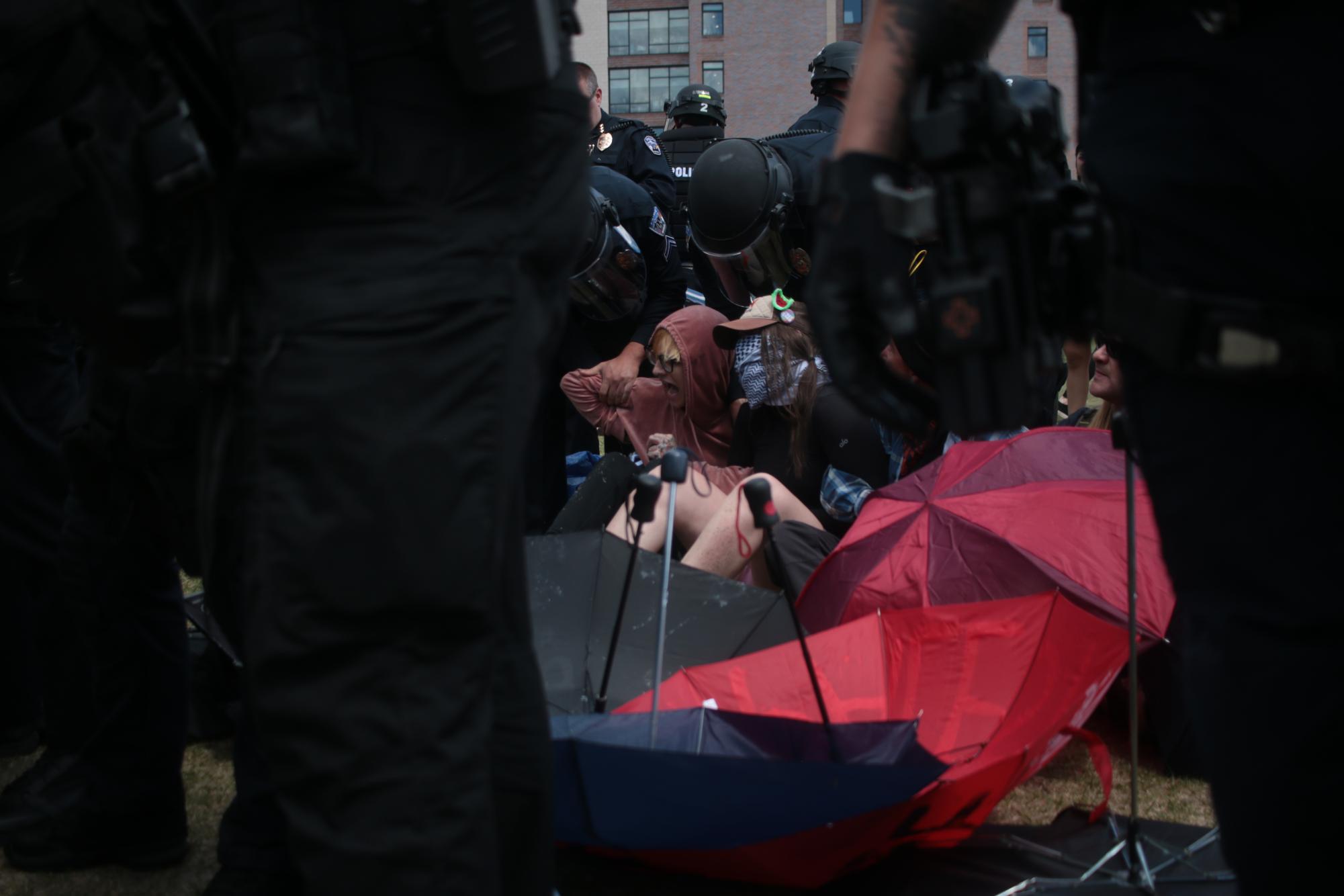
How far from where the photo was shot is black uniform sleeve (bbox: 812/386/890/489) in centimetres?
390

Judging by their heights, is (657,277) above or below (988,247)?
below

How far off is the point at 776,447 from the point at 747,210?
34.3 inches

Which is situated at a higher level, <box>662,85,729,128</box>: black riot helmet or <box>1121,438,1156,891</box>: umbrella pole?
<box>1121,438,1156,891</box>: umbrella pole

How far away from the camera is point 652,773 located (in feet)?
6.32

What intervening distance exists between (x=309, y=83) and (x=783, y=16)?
1663 inches

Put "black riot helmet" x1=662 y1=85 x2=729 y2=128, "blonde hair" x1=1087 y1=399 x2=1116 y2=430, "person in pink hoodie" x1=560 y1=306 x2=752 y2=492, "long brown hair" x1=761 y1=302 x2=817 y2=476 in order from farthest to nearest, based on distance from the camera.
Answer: "black riot helmet" x1=662 y1=85 x2=729 y2=128 → "person in pink hoodie" x1=560 y1=306 x2=752 y2=492 → "long brown hair" x1=761 y1=302 x2=817 y2=476 → "blonde hair" x1=1087 y1=399 x2=1116 y2=430

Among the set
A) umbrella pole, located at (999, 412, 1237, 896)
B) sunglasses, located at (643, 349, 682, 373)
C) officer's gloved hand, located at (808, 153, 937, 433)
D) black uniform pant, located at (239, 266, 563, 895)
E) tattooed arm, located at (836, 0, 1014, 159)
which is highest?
tattooed arm, located at (836, 0, 1014, 159)

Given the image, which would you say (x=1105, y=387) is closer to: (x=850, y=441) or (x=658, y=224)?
(x=850, y=441)

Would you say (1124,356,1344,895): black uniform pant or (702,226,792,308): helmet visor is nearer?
(1124,356,1344,895): black uniform pant

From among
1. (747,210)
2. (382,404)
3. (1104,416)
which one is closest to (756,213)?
(747,210)

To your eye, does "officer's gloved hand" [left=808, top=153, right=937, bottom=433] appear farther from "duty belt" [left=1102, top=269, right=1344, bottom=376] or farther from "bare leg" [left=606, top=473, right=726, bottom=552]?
"bare leg" [left=606, top=473, right=726, bottom=552]

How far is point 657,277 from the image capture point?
16.4 feet

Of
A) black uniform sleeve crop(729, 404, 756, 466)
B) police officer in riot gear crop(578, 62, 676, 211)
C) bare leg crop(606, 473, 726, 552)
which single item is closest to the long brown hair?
black uniform sleeve crop(729, 404, 756, 466)

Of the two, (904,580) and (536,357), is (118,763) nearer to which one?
(536,357)
